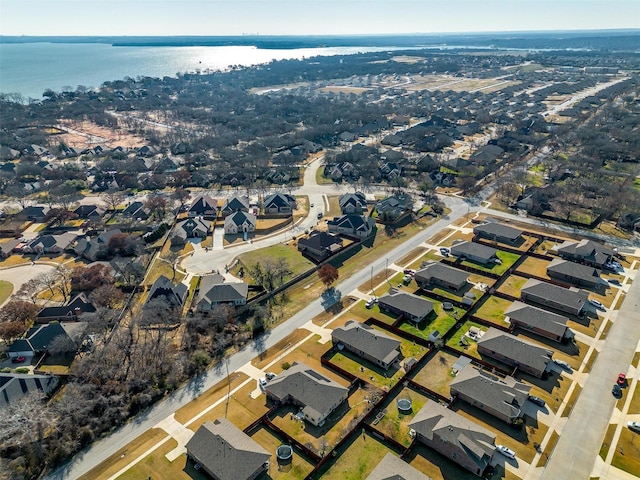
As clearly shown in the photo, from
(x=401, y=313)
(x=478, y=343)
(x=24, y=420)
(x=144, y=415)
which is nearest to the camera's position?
(x=24, y=420)

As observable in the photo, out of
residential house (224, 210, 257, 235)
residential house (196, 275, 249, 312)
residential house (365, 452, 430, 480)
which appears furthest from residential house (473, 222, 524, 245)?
residential house (365, 452, 430, 480)

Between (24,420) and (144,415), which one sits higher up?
(24,420)

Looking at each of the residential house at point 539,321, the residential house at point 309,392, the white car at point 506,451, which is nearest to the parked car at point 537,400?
the white car at point 506,451

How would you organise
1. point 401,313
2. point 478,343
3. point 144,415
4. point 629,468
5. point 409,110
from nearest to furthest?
point 629,468
point 144,415
point 478,343
point 401,313
point 409,110

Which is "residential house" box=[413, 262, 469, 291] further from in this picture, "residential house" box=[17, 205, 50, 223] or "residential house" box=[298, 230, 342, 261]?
"residential house" box=[17, 205, 50, 223]

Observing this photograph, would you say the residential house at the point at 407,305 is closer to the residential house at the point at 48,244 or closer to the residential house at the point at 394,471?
the residential house at the point at 394,471

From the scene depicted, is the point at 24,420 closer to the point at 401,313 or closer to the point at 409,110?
the point at 401,313

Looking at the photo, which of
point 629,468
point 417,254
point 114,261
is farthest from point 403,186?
Result: point 629,468

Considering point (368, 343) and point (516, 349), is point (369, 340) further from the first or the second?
point (516, 349)
